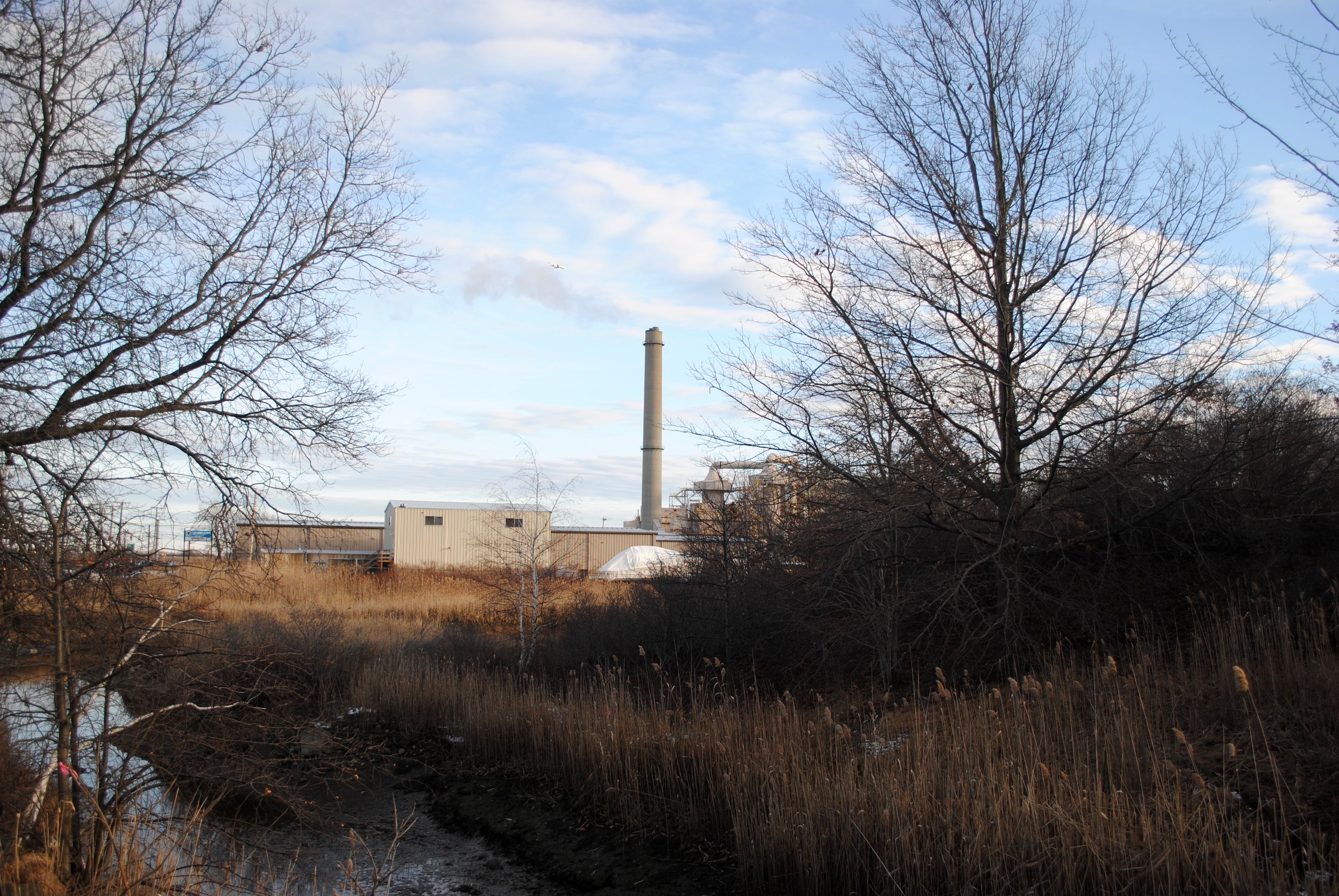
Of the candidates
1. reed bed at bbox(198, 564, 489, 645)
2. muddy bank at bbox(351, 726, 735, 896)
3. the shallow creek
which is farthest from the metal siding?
the shallow creek

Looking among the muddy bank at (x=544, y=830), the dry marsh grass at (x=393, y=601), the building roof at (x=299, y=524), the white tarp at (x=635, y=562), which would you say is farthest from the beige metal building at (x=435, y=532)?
the building roof at (x=299, y=524)

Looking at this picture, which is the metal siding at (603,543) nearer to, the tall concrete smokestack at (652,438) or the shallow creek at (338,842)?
the tall concrete smokestack at (652,438)

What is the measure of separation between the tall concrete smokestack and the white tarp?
34.1 feet

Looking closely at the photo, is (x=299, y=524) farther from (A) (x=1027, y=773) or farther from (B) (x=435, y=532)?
(B) (x=435, y=532)

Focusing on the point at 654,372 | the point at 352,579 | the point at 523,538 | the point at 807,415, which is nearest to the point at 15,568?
the point at 807,415

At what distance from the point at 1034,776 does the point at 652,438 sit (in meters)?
35.9

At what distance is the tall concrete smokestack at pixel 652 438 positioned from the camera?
1581 inches

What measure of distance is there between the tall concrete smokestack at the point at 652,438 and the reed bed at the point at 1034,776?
30.4 metres

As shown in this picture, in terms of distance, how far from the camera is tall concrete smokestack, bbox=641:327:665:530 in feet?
132

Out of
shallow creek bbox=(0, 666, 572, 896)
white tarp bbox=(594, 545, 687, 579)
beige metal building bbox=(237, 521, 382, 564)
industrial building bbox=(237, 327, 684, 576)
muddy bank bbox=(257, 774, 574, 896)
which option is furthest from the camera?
industrial building bbox=(237, 327, 684, 576)

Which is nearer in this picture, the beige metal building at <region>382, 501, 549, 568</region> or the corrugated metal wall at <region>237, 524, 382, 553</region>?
the corrugated metal wall at <region>237, 524, 382, 553</region>

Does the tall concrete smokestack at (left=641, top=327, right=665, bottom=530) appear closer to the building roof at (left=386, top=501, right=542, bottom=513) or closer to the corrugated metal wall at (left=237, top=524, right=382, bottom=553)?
the building roof at (left=386, top=501, right=542, bottom=513)

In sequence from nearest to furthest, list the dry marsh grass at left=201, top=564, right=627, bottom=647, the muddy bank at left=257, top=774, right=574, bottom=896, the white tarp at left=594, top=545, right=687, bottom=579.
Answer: the muddy bank at left=257, top=774, right=574, bottom=896
the dry marsh grass at left=201, top=564, right=627, bottom=647
the white tarp at left=594, top=545, right=687, bottom=579

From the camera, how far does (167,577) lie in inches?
317
